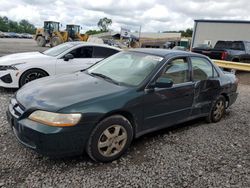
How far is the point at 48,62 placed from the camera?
6797 millimetres

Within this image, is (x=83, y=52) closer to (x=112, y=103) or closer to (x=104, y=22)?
(x=112, y=103)

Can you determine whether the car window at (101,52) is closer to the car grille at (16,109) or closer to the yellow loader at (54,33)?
the car grille at (16,109)

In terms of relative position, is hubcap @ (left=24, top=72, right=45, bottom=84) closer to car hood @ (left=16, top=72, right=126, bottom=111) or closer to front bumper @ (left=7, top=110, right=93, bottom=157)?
car hood @ (left=16, top=72, right=126, bottom=111)

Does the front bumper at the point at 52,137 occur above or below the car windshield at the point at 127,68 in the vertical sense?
below

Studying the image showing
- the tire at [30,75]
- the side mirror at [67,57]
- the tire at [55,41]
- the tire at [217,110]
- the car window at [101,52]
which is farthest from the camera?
the tire at [55,41]

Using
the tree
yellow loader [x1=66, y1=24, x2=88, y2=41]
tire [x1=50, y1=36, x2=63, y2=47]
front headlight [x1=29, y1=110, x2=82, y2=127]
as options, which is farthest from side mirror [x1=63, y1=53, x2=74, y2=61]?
the tree

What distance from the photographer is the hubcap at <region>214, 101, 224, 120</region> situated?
211 inches

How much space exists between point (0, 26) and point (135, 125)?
342 feet

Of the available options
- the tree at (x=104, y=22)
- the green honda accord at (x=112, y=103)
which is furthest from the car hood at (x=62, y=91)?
the tree at (x=104, y=22)

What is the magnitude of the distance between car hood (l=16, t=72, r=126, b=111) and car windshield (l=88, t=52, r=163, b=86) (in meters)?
0.23

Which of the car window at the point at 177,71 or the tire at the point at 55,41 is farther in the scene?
the tire at the point at 55,41

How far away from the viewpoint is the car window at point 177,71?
4199 mm

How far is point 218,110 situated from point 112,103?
2916 mm

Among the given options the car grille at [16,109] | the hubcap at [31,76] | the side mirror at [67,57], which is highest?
the side mirror at [67,57]
